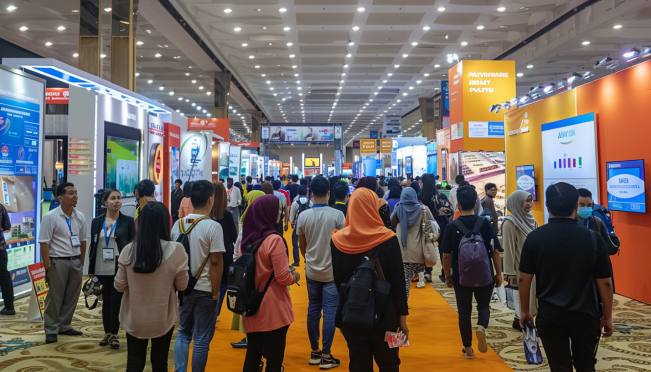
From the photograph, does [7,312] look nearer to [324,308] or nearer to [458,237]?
[324,308]

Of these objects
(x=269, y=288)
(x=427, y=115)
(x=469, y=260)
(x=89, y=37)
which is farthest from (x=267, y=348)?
(x=427, y=115)

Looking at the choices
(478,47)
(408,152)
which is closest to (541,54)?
(478,47)

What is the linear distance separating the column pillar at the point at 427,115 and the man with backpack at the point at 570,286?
22378mm

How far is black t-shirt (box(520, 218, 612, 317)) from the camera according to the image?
7.66ft

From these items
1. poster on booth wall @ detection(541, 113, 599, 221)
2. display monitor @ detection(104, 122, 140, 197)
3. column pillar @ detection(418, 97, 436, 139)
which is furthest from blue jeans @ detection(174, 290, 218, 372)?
column pillar @ detection(418, 97, 436, 139)

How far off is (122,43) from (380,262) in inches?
374

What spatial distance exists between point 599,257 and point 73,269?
4370 millimetres

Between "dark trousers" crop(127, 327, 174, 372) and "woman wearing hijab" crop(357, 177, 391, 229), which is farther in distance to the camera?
"woman wearing hijab" crop(357, 177, 391, 229)

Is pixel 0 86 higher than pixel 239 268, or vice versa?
pixel 0 86

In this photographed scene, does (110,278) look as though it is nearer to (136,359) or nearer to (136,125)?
(136,359)

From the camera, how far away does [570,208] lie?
7.86ft

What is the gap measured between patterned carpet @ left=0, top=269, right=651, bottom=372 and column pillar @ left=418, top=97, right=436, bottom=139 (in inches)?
767

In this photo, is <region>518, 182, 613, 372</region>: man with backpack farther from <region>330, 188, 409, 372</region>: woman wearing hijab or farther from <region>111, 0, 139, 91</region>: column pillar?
<region>111, 0, 139, 91</region>: column pillar

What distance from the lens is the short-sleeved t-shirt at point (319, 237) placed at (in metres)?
3.73
